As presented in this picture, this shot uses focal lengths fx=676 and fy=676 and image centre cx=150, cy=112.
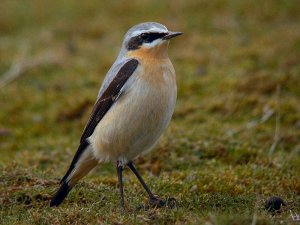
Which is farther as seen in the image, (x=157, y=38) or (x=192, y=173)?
(x=192, y=173)

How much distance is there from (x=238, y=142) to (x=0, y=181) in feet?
11.6

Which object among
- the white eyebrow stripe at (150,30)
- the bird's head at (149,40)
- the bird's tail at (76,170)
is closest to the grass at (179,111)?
the bird's tail at (76,170)

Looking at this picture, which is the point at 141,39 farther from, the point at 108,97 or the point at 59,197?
the point at 59,197

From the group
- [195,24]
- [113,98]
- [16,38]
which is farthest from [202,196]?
[16,38]

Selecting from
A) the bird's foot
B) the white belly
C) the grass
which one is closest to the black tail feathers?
the grass

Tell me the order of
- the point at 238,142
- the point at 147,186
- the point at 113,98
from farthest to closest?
the point at 238,142 < the point at 147,186 < the point at 113,98

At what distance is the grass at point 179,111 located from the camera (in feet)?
24.3

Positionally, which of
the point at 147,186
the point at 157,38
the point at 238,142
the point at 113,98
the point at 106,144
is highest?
the point at 157,38

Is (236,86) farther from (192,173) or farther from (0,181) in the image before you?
(0,181)

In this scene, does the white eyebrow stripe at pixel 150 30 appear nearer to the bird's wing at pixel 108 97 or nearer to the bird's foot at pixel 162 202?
the bird's wing at pixel 108 97

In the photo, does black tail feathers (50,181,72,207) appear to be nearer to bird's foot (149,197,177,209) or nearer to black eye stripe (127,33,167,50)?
bird's foot (149,197,177,209)

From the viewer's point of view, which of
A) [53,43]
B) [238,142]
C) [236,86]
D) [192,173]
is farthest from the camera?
[53,43]

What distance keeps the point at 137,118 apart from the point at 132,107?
0.43 feet

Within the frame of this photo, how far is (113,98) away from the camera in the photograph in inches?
290
